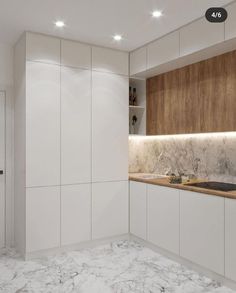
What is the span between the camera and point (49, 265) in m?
3.31

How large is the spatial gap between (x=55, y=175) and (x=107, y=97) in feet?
4.26

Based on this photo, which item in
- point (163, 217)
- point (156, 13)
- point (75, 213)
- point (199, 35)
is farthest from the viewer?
point (75, 213)

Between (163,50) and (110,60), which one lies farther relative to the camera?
(110,60)

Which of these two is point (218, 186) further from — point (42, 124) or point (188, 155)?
point (42, 124)

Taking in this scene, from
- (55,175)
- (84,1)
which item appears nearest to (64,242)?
(55,175)

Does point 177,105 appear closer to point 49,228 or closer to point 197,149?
point 197,149

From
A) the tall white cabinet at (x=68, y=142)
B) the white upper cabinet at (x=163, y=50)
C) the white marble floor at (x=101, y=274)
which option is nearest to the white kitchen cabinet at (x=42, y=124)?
the tall white cabinet at (x=68, y=142)

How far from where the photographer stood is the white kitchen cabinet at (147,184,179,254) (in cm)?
337

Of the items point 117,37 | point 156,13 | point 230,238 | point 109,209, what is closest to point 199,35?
point 156,13

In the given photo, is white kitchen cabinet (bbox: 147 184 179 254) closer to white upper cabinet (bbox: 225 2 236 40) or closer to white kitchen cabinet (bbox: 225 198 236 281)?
white kitchen cabinet (bbox: 225 198 236 281)

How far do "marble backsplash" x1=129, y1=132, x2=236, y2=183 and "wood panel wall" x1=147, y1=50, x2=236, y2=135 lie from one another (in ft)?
0.90

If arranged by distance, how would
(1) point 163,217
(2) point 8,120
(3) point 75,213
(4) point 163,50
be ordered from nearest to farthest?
(1) point 163,217 → (4) point 163,50 → (3) point 75,213 → (2) point 8,120

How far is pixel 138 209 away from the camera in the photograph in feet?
13.2

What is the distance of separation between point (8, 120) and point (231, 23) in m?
2.93
